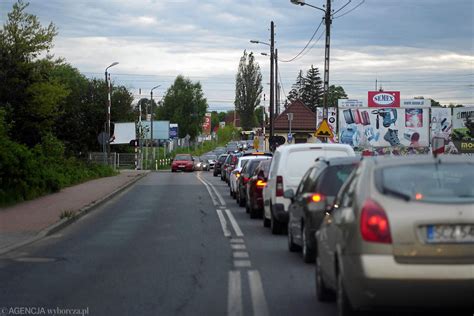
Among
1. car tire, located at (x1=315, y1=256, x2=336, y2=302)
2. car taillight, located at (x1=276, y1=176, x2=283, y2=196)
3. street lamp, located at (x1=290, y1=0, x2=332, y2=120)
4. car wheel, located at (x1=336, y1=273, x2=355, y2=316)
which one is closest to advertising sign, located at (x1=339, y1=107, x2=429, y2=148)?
street lamp, located at (x1=290, y1=0, x2=332, y2=120)

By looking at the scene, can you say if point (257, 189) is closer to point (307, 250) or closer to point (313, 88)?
point (307, 250)

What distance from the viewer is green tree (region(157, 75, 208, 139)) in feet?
444

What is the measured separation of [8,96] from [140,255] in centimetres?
2183

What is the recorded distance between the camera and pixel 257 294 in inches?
361

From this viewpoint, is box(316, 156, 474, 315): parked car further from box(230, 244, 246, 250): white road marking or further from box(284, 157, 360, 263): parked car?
box(230, 244, 246, 250): white road marking

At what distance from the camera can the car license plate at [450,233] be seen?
6.21 m

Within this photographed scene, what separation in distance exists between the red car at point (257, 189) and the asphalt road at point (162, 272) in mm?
470

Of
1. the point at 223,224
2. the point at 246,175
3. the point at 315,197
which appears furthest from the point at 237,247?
the point at 246,175

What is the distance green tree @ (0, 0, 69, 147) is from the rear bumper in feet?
93.0

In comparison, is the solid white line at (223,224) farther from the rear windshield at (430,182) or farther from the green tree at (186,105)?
the green tree at (186,105)

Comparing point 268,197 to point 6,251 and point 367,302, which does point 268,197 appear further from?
point 367,302

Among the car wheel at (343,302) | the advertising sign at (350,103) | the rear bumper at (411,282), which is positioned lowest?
the car wheel at (343,302)

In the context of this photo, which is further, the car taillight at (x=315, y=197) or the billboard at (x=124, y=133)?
the billboard at (x=124, y=133)

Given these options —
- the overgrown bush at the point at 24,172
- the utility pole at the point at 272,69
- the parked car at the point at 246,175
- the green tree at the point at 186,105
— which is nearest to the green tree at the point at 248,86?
the green tree at the point at 186,105
